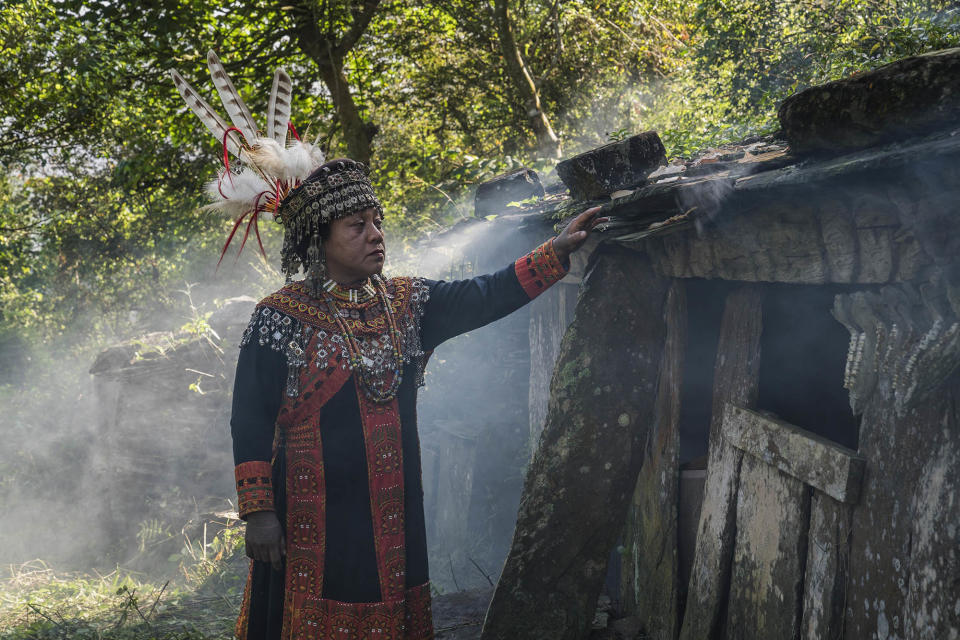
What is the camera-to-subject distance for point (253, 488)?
8.09ft

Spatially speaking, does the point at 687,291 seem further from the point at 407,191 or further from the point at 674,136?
the point at 407,191

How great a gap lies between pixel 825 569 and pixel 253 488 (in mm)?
1899

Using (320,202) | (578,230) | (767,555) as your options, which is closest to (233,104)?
(320,202)

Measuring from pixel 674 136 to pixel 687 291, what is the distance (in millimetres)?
2569

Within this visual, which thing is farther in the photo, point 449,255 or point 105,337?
point 105,337

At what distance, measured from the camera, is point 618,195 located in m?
2.56

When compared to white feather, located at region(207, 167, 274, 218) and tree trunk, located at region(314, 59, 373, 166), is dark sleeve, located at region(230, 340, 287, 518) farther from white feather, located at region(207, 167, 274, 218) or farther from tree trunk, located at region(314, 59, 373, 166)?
tree trunk, located at region(314, 59, 373, 166)

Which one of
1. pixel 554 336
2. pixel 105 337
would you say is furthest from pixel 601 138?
pixel 105 337

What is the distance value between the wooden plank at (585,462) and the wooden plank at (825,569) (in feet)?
2.11

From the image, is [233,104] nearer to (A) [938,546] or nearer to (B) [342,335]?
(B) [342,335]

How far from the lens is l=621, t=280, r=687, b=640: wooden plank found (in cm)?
296

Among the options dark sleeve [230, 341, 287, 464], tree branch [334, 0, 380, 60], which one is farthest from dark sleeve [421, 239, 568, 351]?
tree branch [334, 0, 380, 60]

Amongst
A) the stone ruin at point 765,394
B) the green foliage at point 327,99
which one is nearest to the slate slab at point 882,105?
the stone ruin at point 765,394

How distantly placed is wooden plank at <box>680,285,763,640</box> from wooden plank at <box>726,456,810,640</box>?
0.05 metres
